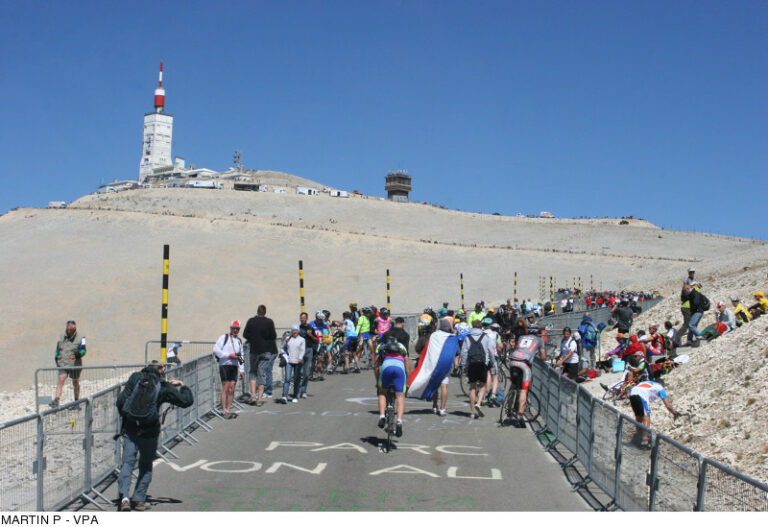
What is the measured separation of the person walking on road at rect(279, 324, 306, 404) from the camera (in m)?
16.6

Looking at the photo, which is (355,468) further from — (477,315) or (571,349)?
(477,315)

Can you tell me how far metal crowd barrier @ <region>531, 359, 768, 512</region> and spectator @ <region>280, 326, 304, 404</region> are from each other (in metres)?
5.43

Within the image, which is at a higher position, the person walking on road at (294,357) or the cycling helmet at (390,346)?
the cycling helmet at (390,346)

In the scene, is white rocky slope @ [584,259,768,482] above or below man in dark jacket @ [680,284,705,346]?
below

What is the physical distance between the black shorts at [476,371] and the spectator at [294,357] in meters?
3.54

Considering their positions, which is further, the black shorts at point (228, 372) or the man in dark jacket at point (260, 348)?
the man in dark jacket at point (260, 348)

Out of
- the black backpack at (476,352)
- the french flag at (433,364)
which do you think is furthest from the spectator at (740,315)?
the french flag at (433,364)

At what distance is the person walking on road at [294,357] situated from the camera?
16.6m

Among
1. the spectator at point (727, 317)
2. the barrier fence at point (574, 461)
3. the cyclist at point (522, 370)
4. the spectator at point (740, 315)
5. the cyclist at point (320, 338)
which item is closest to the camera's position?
the barrier fence at point (574, 461)

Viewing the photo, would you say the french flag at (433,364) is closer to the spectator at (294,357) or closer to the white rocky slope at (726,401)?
the spectator at (294,357)

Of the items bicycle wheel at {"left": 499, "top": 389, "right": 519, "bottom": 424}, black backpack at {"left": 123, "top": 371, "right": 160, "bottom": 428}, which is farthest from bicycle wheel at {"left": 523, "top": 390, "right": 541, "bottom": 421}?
black backpack at {"left": 123, "top": 371, "right": 160, "bottom": 428}

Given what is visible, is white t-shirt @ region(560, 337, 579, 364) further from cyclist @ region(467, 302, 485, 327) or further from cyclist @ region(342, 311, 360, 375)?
cyclist @ region(342, 311, 360, 375)

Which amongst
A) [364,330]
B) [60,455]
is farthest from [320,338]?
[60,455]

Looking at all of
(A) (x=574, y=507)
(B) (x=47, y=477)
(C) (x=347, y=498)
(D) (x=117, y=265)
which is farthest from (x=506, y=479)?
(D) (x=117, y=265)
